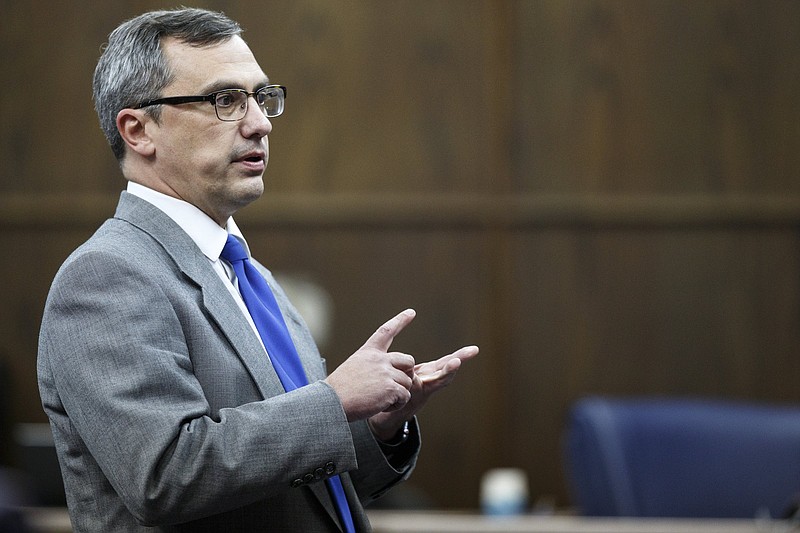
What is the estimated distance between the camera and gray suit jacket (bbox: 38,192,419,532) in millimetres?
1295

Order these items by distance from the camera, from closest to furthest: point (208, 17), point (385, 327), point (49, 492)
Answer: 1. point (385, 327)
2. point (208, 17)
3. point (49, 492)

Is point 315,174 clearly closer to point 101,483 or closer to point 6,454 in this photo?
point 6,454

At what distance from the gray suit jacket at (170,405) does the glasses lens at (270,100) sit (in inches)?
9.9

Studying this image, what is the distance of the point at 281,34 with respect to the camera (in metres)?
4.73

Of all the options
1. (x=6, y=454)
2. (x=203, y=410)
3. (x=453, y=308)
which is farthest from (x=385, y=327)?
(x=6, y=454)

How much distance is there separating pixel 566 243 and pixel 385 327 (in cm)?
334

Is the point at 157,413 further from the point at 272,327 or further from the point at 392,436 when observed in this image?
the point at 392,436

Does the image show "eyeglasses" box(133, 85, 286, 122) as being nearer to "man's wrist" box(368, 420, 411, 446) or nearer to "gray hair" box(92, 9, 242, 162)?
"gray hair" box(92, 9, 242, 162)

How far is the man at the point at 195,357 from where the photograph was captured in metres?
1.31

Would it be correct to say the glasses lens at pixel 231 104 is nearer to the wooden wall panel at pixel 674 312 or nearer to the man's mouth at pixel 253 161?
the man's mouth at pixel 253 161

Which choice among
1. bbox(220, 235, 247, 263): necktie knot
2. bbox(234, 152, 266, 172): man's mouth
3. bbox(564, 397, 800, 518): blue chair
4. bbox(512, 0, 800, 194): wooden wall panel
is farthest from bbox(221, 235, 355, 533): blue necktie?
bbox(512, 0, 800, 194): wooden wall panel

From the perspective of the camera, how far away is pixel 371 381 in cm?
139

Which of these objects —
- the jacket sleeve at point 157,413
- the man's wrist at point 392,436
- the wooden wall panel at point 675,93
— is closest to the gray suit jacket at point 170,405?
the jacket sleeve at point 157,413

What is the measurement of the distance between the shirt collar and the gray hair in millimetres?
90
